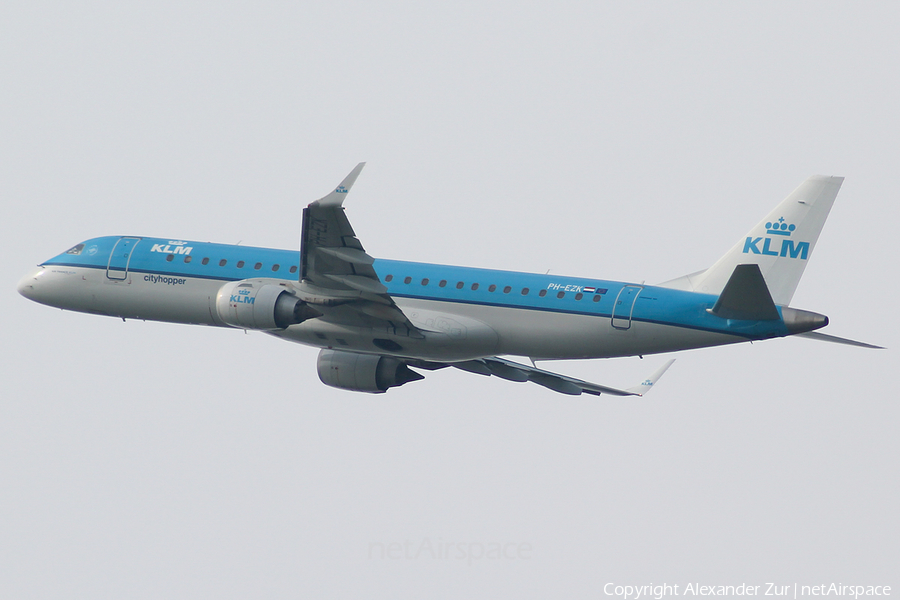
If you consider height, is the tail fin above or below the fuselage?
above

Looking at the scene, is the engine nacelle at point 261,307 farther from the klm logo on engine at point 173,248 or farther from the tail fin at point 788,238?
the tail fin at point 788,238

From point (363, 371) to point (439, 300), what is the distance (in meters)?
4.74

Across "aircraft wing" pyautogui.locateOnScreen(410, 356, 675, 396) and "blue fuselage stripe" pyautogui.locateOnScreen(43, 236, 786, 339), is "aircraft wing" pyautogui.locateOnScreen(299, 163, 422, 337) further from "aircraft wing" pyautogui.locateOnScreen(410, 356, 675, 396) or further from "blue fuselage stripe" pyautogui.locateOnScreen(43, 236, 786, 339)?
"aircraft wing" pyautogui.locateOnScreen(410, 356, 675, 396)

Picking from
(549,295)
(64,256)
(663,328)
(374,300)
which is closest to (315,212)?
(374,300)

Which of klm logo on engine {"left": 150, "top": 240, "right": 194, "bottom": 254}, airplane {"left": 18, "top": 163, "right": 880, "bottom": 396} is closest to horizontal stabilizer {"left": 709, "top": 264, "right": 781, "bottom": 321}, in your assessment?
airplane {"left": 18, "top": 163, "right": 880, "bottom": 396}

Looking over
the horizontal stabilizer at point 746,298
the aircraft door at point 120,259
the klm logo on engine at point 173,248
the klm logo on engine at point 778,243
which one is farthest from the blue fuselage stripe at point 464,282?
the klm logo on engine at point 778,243

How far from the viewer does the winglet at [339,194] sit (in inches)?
1503

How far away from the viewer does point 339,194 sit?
38.5m

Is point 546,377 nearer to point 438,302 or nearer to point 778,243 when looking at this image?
point 438,302

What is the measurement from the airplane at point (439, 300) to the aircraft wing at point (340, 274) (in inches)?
1.7

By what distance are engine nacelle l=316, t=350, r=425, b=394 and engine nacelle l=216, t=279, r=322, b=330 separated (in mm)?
4610

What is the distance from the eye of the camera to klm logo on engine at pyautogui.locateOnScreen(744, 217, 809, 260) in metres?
40.8

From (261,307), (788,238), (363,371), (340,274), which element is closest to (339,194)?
(340,274)

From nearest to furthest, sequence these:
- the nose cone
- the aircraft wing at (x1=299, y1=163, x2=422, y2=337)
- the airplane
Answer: the aircraft wing at (x1=299, y1=163, x2=422, y2=337), the airplane, the nose cone
